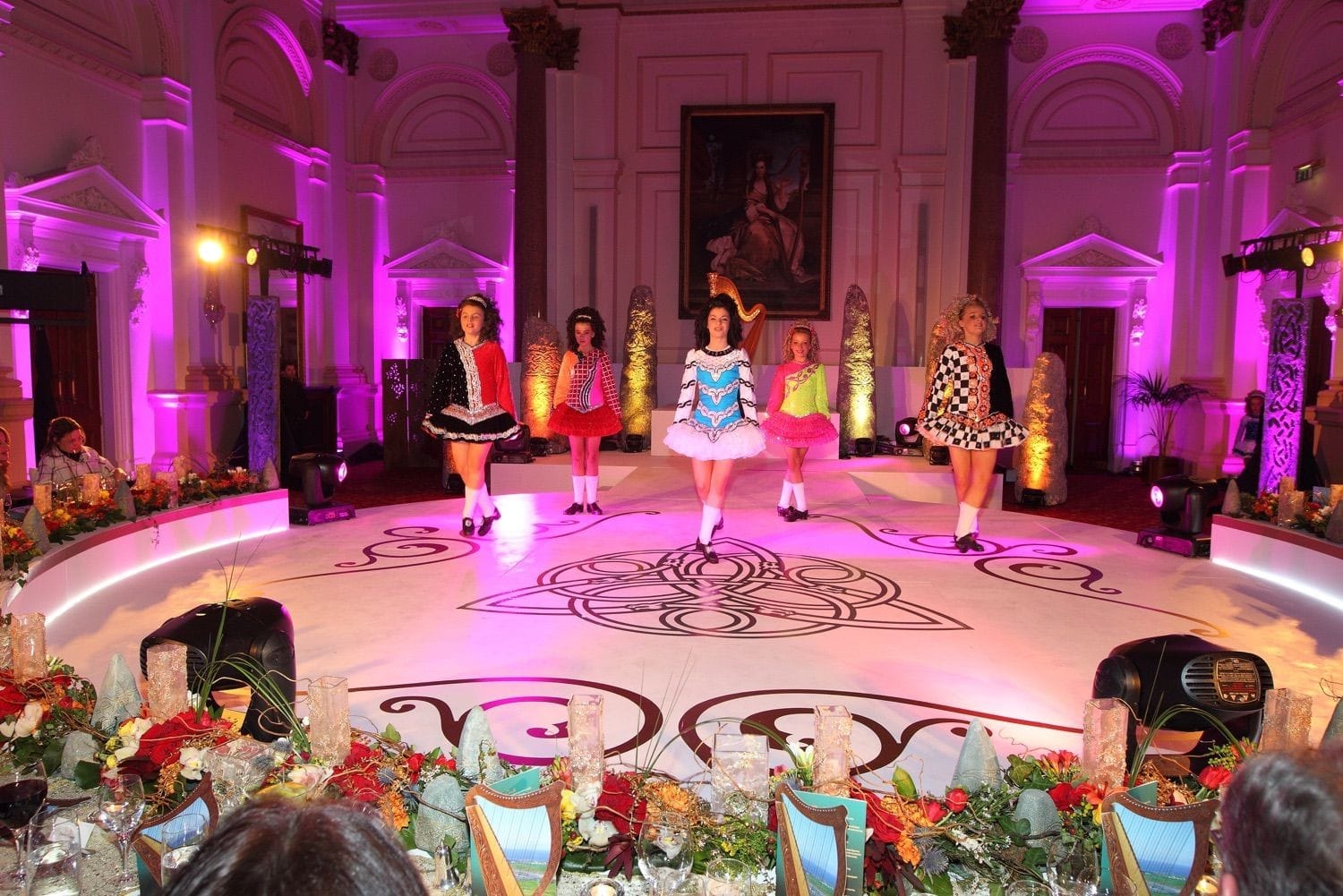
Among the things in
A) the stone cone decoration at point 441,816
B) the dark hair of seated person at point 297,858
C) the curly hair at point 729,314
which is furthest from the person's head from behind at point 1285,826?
the curly hair at point 729,314

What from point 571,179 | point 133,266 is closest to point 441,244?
point 571,179

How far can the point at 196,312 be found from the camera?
11.0 metres

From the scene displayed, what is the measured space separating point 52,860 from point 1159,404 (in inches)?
576

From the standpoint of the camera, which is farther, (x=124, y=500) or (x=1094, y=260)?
(x=1094, y=260)

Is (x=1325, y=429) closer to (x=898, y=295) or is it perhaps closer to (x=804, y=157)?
(x=898, y=295)

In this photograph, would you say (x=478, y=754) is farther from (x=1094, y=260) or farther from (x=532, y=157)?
(x=1094, y=260)

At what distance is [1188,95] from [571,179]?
885 centimetres

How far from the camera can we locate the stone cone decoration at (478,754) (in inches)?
95.3

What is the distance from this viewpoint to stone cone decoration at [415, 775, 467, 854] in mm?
2271

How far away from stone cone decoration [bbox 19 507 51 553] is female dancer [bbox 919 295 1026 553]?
5.43m

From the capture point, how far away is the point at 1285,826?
870mm

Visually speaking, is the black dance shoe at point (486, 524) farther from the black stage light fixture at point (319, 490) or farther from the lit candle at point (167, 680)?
the lit candle at point (167, 680)

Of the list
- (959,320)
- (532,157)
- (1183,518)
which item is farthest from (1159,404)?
(532,157)

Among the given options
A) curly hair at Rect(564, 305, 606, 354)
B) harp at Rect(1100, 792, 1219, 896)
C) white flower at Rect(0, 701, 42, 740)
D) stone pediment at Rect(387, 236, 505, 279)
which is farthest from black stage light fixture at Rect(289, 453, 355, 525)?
stone pediment at Rect(387, 236, 505, 279)
